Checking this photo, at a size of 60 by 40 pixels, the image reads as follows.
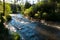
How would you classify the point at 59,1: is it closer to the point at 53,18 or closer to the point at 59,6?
the point at 59,6

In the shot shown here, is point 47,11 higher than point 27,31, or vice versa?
point 47,11

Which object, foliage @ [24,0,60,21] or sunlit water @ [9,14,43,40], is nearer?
sunlit water @ [9,14,43,40]

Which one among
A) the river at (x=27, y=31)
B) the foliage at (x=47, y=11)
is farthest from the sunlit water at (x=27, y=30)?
the foliage at (x=47, y=11)

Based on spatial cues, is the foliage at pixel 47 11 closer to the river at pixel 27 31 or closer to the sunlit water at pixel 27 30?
the sunlit water at pixel 27 30

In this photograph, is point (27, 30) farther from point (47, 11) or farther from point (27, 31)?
point (47, 11)

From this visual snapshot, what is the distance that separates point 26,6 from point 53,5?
19.8 metres

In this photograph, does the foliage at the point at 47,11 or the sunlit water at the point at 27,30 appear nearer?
the sunlit water at the point at 27,30

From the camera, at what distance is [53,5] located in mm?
57938

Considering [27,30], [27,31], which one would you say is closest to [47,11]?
[27,30]

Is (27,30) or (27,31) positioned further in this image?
(27,30)

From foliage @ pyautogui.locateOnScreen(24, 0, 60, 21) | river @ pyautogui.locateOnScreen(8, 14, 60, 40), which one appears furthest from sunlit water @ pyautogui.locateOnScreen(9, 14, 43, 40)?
foliage @ pyautogui.locateOnScreen(24, 0, 60, 21)

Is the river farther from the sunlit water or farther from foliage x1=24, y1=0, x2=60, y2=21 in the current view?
foliage x1=24, y1=0, x2=60, y2=21

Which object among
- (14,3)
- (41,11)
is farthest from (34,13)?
(14,3)

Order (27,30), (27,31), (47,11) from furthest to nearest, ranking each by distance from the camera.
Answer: (47,11), (27,30), (27,31)
